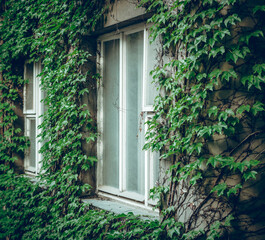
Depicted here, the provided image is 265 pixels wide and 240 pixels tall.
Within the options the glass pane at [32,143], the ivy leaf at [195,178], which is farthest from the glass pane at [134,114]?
the glass pane at [32,143]

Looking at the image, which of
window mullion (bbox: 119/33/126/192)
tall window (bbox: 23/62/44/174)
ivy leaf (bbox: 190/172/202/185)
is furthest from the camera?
tall window (bbox: 23/62/44/174)

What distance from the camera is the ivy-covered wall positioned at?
2.29m

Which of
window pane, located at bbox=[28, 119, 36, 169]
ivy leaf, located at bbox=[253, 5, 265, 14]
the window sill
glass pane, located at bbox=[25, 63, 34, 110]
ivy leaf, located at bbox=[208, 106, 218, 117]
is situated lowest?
Answer: the window sill

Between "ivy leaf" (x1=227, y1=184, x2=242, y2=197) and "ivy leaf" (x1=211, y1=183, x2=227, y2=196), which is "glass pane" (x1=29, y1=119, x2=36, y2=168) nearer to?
"ivy leaf" (x1=211, y1=183, x2=227, y2=196)

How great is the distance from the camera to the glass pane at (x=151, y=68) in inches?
125

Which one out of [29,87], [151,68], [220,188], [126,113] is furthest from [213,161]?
[29,87]

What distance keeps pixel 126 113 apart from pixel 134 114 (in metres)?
0.14

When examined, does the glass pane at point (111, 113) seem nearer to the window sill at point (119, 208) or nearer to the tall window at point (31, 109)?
the window sill at point (119, 208)

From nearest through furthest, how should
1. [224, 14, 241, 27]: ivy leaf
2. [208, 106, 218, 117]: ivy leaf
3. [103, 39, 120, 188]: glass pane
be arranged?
1. [224, 14, 241, 27]: ivy leaf
2. [208, 106, 218, 117]: ivy leaf
3. [103, 39, 120, 188]: glass pane

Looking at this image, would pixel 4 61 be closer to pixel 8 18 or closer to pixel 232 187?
pixel 8 18

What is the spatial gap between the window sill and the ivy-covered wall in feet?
0.46

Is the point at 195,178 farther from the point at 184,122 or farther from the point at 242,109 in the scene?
the point at 242,109

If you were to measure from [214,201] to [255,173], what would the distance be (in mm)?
481

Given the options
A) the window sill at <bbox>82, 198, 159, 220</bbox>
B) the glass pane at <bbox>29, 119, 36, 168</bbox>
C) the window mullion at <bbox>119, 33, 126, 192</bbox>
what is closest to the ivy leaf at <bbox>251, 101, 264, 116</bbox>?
A: the window sill at <bbox>82, 198, 159, 220</bbox>
